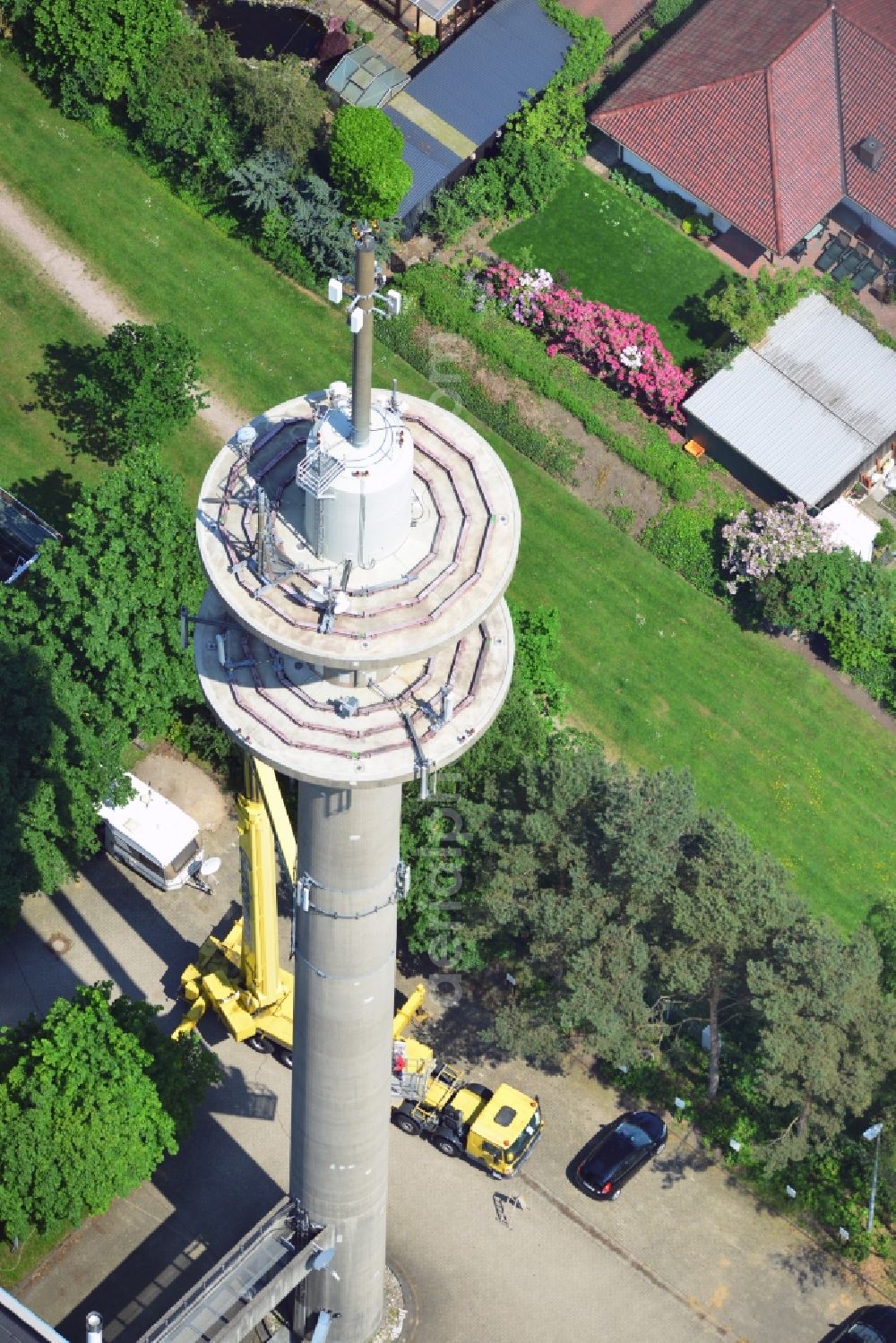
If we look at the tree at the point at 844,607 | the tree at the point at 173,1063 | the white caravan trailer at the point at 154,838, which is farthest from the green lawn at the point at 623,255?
the tree at the point at 173,1063

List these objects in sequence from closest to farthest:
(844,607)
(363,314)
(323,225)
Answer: (363,314)
(844,607)
(323,225)

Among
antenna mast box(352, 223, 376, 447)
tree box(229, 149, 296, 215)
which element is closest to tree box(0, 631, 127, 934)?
tree box(229, 149, 296, 215)

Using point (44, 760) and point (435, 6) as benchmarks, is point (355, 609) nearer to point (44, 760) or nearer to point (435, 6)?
point (44, 760)

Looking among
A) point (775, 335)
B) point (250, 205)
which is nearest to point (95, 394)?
point (250, 205)

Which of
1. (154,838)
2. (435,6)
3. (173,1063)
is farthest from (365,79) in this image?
(173,1063)

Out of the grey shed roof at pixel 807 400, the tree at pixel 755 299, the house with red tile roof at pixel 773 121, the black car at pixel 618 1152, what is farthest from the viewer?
the house with red tile roof at pixel 773 121

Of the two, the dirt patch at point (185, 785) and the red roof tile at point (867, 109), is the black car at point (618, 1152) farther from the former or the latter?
the red roof tile at point (867, 109)
